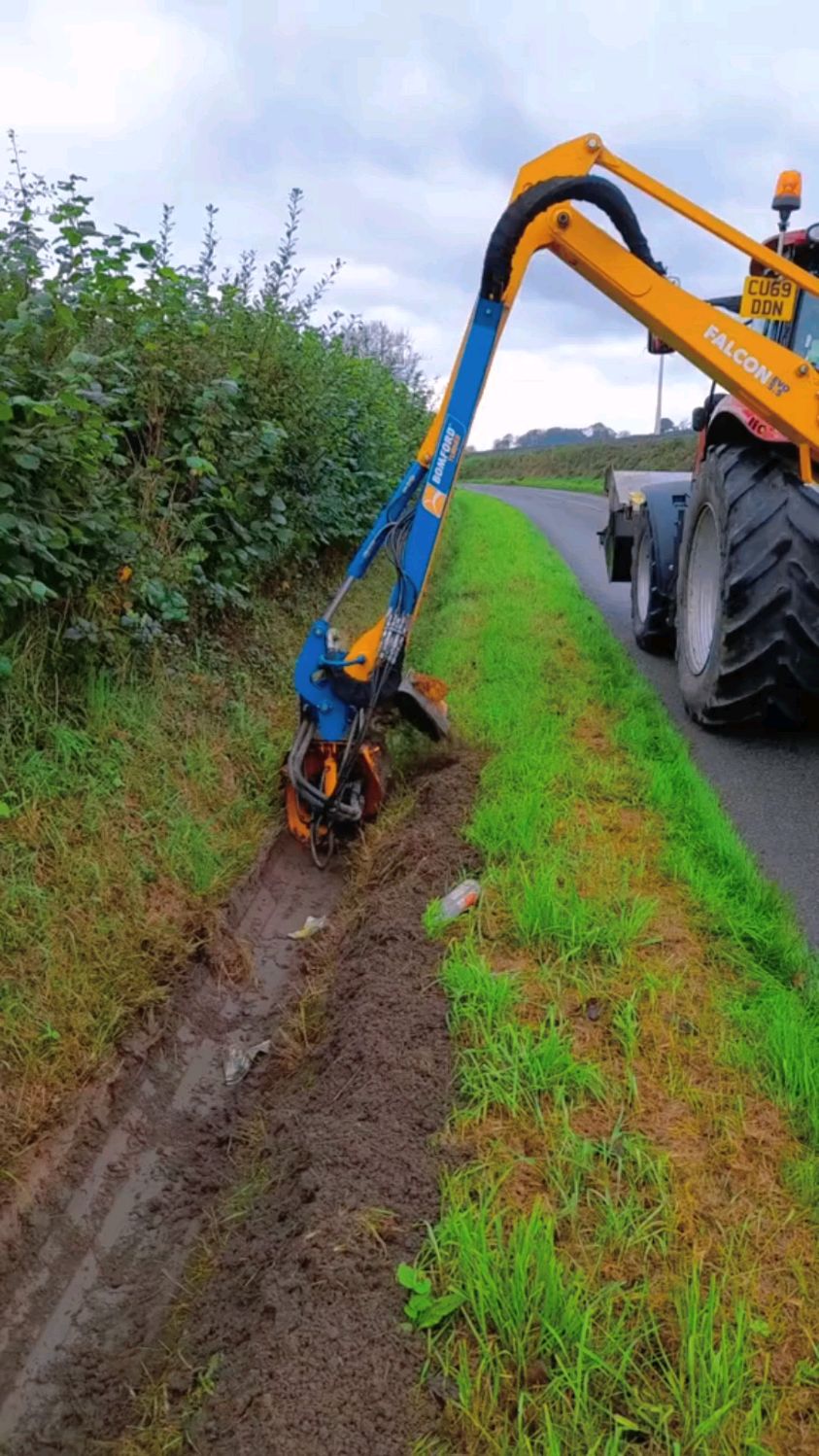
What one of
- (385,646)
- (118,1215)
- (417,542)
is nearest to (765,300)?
(417,542)

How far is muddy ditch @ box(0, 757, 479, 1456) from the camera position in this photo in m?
1.72

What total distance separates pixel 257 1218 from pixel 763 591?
3172mm

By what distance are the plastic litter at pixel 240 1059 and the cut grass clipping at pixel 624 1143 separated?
78 centimetres

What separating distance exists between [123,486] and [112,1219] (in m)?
2.80

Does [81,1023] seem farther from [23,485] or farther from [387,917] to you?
[23,485]

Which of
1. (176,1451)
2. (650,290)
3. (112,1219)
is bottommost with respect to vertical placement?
(112,1219)

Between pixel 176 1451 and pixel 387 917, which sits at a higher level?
pixel 387 917

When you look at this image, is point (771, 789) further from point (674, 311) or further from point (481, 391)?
point (481, 391)

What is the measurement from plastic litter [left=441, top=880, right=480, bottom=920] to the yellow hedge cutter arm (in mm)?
996

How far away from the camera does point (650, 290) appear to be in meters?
3.71

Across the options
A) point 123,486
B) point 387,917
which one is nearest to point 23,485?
point 123,486

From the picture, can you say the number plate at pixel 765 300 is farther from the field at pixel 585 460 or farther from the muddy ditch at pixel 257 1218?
the field at pixel 585 460

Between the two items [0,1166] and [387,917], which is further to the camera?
[387,917]

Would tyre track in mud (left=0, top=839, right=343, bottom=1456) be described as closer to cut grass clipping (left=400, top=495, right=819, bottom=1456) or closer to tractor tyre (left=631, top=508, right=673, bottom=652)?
cut grass clipping (left=400, top=495, right=819, bottom=1456)
